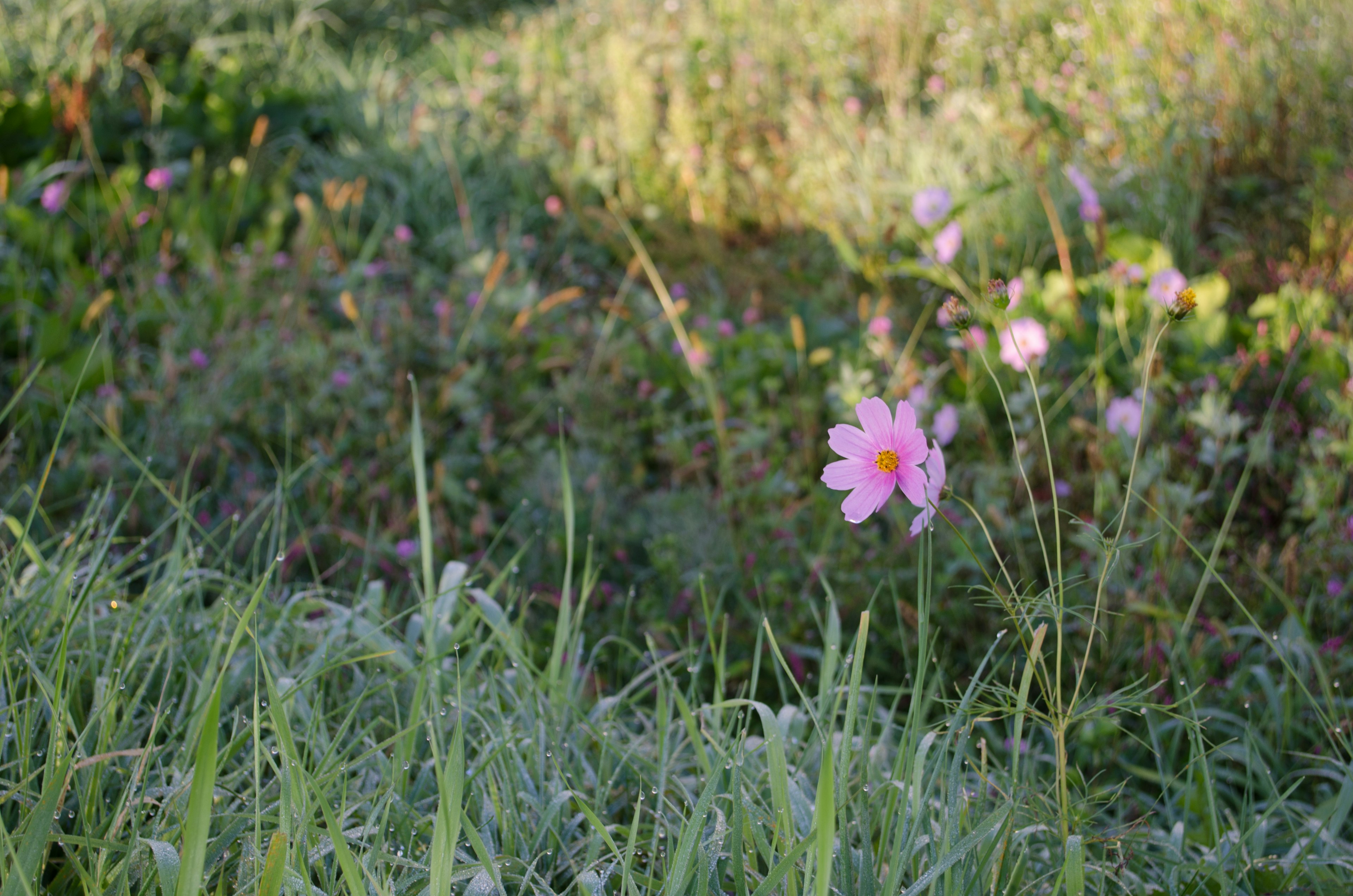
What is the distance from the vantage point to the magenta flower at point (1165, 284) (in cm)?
249

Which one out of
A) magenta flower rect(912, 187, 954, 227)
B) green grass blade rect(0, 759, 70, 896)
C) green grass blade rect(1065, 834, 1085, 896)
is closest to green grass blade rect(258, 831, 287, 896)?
green grass blade rect(0, 759, 70, 896)

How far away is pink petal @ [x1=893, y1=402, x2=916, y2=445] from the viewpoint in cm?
86

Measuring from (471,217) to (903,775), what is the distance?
3189 mm

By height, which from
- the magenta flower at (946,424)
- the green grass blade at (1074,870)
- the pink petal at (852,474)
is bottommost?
the magenta flower at (946,424)

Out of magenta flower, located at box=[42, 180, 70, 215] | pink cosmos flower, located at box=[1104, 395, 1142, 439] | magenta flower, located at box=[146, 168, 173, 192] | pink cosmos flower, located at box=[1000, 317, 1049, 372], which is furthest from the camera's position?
magenta flower, located at box=[146, 168, 173, 192]

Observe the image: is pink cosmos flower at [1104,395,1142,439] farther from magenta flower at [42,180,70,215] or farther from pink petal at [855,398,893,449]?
magenta flower at [42,180,70,215]

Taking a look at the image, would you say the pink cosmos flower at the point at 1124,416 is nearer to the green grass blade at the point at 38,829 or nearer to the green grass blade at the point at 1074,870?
the green grass blade at the point at 1074,870

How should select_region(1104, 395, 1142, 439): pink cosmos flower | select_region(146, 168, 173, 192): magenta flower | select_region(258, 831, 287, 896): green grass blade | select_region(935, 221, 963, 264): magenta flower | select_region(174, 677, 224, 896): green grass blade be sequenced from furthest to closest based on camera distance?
select_region(146, 168, 173, 192): magenta flower, select_region(935, 221, 963, 264): magenta flower, select_region(1104, 395, 1142, 439): pink cosmos flower, select_region(258, 831, 287, 896): green grass blade, select_region(174, 677, 224, 896): green grass blade

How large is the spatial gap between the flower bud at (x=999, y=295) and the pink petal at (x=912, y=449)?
0.13 meters

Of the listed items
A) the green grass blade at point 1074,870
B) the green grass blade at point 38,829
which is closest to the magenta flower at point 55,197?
the green grass blade at point 38,829

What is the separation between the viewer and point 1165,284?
251 cm

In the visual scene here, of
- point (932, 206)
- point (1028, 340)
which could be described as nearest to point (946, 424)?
point (1028, 340)

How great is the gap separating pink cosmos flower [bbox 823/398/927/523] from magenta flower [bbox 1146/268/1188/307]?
1.86 metres

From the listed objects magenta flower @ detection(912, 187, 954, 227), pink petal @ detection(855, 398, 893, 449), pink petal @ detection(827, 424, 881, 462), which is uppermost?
pink petal @ detection(855, 398, 893, 449)
